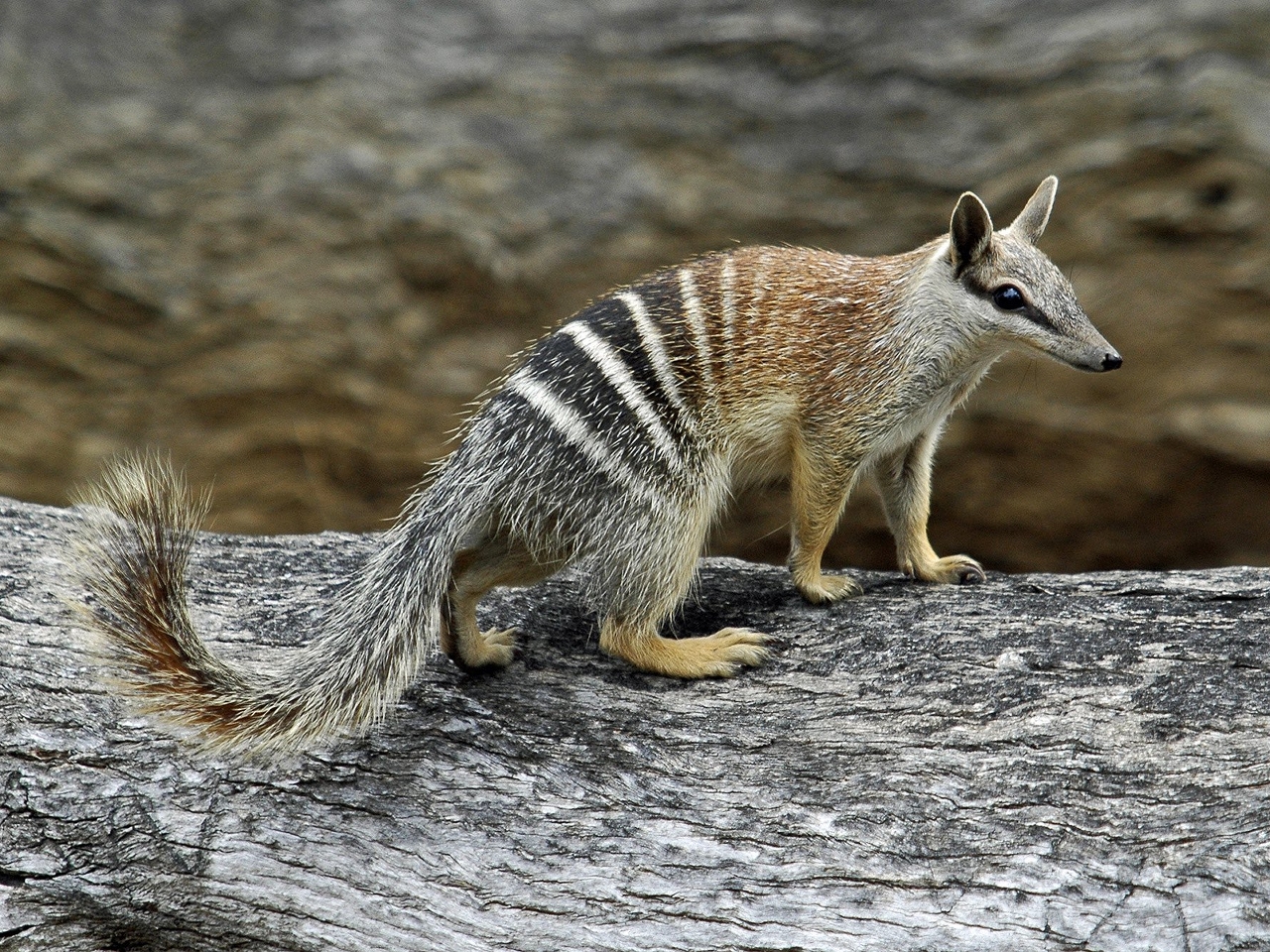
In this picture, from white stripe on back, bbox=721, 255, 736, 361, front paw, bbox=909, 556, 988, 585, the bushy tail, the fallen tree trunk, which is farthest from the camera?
front paw, bbox=909, 556, 988, 585

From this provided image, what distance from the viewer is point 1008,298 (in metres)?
3.51

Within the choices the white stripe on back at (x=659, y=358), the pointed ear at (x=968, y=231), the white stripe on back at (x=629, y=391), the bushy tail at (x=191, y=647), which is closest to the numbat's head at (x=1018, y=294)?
the pointed ear at (x=968, y=231)

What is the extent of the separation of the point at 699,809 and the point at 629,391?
1226 millimetres

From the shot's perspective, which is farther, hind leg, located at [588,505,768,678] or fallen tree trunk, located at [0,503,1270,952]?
hind leg, located at [588,505,768,678]

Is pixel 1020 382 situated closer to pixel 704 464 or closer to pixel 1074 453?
pixel 1074 453

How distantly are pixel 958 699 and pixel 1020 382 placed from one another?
8.80ft

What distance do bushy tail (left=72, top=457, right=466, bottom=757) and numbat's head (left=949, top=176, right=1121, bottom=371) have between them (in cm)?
199

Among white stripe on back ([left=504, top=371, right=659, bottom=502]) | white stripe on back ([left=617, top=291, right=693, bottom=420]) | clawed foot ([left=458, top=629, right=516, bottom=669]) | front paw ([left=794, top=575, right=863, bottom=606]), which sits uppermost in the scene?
white stripe on back ([left=617, top=291, right=693, bottom=420])

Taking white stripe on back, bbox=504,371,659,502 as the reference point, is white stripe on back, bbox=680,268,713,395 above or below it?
above

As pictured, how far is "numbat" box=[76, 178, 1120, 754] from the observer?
2865 mm

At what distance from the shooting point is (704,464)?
3484 millimetres

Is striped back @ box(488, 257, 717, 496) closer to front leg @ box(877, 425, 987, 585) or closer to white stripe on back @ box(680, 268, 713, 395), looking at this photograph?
white stripe on back @ box(680, 268, 713, 395)

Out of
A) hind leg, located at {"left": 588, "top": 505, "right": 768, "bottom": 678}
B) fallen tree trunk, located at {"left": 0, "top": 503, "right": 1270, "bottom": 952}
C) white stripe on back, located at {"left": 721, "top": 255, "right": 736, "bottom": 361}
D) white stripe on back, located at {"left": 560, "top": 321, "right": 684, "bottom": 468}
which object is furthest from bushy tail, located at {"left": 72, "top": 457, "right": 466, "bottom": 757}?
white stripe on back, located at {"left": 721, "top": 255, "right": 736, "bottom": 361}

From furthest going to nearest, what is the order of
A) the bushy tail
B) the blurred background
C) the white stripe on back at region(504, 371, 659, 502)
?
the blurred background
the white stripe on back at region(504, 371, 659, 502)
the bushy tail
